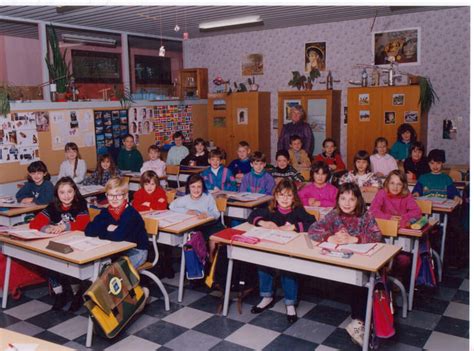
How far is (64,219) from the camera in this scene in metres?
4.32

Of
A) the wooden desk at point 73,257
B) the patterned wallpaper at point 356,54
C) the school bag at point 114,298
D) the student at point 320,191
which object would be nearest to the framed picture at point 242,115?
the patterned wallpaper at point 356,54

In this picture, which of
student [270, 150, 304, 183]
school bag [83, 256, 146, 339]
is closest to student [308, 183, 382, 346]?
school bag [83, 256, 146, 339]

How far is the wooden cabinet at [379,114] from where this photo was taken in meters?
7.52

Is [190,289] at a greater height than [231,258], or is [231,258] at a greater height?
[231,258]

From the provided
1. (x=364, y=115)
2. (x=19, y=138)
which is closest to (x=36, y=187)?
(x=19, y=138)

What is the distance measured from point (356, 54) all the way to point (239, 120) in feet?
7.89

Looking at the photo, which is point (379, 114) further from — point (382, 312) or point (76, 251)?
point (76, 251)

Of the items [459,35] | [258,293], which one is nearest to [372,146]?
[459,35]

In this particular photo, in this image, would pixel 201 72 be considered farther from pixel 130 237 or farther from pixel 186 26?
pixel 130 237

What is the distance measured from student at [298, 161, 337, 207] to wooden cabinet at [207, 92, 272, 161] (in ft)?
13.4

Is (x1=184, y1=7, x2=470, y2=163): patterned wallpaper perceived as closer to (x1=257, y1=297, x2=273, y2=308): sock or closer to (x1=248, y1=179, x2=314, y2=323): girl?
(x1=248, y1=179, x2=314, y2=323): girl

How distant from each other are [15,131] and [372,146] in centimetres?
531

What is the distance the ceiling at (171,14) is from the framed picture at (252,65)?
2.36ft

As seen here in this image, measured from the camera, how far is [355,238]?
3.51 meters
